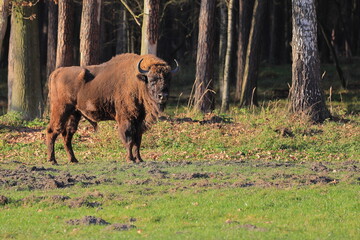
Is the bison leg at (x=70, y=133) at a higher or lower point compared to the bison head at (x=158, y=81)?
lower

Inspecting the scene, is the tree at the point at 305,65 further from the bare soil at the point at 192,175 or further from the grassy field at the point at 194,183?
the bare soil at the point at 192,175

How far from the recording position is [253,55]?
29047mm

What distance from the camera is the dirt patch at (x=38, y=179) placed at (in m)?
12.7

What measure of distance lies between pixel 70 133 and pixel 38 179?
3.60 metres

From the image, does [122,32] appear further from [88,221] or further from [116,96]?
[88,221]

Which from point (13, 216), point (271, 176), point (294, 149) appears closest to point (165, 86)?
point (271, 176)

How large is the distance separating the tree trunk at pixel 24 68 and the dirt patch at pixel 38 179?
32.6 ft

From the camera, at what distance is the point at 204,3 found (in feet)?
82.4

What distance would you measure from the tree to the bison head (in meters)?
6.74

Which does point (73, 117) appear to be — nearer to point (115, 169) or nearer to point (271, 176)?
point (115, 169)

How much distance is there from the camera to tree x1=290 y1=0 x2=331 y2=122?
832 inches

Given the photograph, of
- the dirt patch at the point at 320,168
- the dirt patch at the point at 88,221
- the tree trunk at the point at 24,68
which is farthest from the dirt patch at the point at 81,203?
the tree trunk at the point at 24,68

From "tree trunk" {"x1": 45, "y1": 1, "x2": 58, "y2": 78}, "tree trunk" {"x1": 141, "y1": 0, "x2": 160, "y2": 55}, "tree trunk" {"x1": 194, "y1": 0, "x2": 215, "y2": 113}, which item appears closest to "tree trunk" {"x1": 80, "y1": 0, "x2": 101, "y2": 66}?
"tree trunk" {"x1": 141, "y1": 0, "x2": 160, "y2": 55}

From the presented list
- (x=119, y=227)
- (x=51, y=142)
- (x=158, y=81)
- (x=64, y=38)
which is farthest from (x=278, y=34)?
(x=119, y=227)
